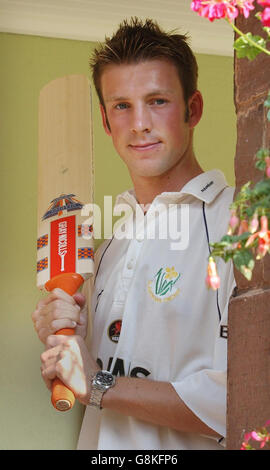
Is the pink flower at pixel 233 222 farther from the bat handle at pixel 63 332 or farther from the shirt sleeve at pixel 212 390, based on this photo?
the bat handle at pixel 63 332

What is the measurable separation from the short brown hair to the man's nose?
0.17 metres

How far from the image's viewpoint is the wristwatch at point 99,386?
264 centimetres

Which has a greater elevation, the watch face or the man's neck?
the man's neck

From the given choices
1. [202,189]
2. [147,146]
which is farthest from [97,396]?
[147,146]

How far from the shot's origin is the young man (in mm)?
2588

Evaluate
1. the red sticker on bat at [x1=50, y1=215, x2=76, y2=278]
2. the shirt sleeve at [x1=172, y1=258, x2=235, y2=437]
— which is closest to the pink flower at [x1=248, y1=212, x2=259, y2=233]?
the shirt sleeve at [x1=172, y1=258, x2=235, y2=437]

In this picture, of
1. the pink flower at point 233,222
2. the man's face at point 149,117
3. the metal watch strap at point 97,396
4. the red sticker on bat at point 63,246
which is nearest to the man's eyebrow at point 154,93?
the man's face at point 149,117

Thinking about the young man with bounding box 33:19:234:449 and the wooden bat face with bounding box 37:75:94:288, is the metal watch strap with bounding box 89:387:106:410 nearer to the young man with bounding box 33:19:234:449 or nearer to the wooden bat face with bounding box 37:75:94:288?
the young man with bounding box 33:19:234:449

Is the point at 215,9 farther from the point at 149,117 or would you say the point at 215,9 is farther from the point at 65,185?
the point at 65,185

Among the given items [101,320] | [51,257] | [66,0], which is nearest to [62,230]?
[51,257]

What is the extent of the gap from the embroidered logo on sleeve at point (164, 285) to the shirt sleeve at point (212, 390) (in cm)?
23

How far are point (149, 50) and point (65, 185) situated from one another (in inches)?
19.6

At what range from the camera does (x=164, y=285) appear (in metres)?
2.76

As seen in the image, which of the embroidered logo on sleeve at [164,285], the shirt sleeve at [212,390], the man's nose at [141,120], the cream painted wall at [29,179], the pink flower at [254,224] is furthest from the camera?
the cream painted wall at [29,179]
